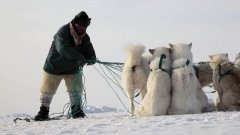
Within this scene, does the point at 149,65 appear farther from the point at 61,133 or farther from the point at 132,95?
the point at 61,133

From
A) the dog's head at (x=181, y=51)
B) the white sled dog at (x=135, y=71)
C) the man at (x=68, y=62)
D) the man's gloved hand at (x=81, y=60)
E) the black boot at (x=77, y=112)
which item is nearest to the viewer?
the dog's head at (x=181, y=51)

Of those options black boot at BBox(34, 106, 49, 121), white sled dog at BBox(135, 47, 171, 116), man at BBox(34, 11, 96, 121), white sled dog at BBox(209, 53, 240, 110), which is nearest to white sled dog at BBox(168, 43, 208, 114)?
white sled dog at BBox(135, 47, 171, 116)

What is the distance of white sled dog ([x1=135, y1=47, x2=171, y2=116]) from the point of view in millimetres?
5891

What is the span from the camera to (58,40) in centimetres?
696

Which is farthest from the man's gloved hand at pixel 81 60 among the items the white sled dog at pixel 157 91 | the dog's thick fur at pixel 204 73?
the dog's thick fur at pixel 204 73

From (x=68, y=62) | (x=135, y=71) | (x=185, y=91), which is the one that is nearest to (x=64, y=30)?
(x=68, y=62)

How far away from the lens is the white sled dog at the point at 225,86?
6477 millimetres

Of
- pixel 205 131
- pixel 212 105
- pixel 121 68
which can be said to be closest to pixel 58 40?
pixel 121 68

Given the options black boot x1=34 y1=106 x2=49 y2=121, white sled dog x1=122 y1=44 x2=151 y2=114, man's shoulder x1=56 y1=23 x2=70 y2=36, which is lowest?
black boot x1=34 y1=106 x2=49 y2=121

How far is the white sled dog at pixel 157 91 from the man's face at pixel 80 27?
139 cm

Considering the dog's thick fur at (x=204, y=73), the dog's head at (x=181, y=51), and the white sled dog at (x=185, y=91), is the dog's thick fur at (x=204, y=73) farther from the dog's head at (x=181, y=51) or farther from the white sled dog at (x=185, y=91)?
the white sled dog at (x=185, y=91)

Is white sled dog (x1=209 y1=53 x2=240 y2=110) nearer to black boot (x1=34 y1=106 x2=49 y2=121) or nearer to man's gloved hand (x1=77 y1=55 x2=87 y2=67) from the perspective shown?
man's gloved hand (x1=77 y1=55 x2=87 y2=67)

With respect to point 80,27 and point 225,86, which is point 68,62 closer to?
point 80,27

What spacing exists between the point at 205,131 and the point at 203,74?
12.8ft
